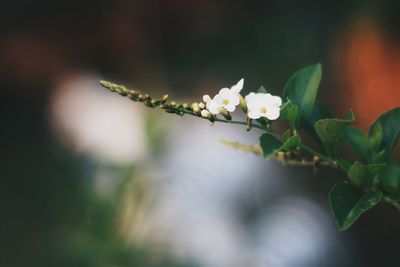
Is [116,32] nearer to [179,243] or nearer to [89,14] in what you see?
[89,14]

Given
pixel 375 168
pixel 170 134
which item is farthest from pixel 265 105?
pixel 170 134

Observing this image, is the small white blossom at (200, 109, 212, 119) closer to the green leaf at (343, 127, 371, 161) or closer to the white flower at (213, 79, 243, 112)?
the white flower at (213, 79, 243, 112)

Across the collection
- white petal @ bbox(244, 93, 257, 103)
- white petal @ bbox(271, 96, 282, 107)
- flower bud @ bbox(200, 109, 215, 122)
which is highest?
white petal @ bbox(244, 93, 257, 103)

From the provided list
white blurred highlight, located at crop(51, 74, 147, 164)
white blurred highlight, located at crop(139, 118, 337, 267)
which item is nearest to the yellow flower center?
white blurred highlight, located at crop(139, 118, 337, 267)

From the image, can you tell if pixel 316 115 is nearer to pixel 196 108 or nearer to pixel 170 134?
pixel 196 108

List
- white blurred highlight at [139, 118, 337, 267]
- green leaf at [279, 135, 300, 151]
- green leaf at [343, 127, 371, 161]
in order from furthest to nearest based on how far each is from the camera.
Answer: white blurred highlight at [139, 118, 337, 267] < green leaf at [343, 127, 371, 161] < green leaf at [279, 135, 300, 151]

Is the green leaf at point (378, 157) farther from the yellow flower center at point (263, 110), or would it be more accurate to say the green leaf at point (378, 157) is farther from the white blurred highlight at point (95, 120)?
the white blurred highlight at point (95, 120)
